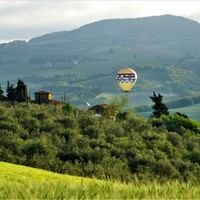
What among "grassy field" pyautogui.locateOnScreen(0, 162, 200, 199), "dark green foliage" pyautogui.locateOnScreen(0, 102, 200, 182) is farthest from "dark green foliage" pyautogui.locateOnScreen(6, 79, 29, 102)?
"grassy field" pyautogui.locateOnScreen(0, 162, 200, 199)

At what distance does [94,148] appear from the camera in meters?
59.9

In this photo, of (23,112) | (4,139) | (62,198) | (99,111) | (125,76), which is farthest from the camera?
(99,111)

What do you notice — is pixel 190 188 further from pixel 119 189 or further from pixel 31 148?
pixel 31 148

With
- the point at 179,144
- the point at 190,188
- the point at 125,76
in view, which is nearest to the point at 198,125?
the point at 125,76

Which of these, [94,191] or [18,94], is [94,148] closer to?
[94,191]

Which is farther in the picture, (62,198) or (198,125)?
(198,125)

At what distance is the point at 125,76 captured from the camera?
12231 cm

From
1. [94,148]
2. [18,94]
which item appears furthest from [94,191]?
[18,94]

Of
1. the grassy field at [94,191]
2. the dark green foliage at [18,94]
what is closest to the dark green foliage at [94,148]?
the dark green foliage at [18,94]

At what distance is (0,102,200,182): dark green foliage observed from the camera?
49219 mm

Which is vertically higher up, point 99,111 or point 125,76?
point 125,76

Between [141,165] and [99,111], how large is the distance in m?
87.3

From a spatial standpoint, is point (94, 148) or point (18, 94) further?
point (18, 94)

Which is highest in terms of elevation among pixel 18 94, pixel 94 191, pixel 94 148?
pixel 94 191
